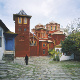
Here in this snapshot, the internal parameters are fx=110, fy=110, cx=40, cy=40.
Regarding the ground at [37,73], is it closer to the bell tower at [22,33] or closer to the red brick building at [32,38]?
the bell tower at [22,33]

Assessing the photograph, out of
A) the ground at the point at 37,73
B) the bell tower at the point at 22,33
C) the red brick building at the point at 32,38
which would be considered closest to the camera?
the ground at the point at 37,73

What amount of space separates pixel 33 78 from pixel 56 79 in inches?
69.4

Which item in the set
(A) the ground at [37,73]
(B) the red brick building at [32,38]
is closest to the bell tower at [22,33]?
(B) the red brick building at [32,38]

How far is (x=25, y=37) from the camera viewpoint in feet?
102

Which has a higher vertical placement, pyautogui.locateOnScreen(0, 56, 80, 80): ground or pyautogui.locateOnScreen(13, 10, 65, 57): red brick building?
pyautogui.locateOnScreen(13, 10, 65, 57): red brick building

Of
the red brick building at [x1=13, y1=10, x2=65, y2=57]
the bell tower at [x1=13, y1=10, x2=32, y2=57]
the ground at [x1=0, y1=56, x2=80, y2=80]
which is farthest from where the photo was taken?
the red brick building at [x1=13, y1=10, x2=65, y2=57]

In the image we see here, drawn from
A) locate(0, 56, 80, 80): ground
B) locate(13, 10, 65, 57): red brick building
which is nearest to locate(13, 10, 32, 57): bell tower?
locate(13, 10, 65, 57): red brick building

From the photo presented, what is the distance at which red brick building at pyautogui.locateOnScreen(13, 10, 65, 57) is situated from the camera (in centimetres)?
3072

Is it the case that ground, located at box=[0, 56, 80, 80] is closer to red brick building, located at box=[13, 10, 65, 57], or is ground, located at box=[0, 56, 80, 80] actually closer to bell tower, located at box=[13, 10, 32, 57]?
bell tower, located at box=[13, 10, 32, 57]

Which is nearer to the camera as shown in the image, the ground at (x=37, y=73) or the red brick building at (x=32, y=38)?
the ground at (x=37, y=73)

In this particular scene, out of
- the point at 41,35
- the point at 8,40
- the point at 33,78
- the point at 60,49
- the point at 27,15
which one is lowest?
the point at 33,78

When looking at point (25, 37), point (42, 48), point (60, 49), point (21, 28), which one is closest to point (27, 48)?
point (25, 37)

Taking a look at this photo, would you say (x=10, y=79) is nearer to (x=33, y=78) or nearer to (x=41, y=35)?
(x=33, y=78)

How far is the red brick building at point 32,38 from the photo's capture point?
3072cm
